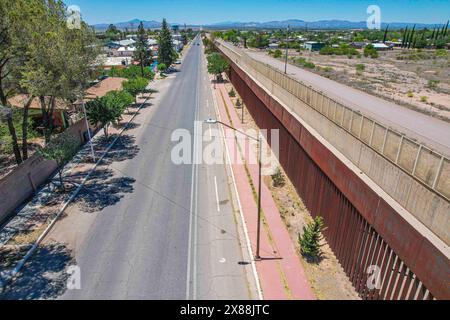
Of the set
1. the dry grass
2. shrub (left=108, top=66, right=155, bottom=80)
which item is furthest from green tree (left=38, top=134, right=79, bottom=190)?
shrub (left=108, top=66, right=155, bottom=80)

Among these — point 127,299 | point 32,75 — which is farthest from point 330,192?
point 32,75

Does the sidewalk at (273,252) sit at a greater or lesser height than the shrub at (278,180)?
lesser

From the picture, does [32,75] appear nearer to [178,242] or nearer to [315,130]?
[178,242]

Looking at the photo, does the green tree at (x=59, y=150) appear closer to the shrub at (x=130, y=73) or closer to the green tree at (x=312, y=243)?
the green tree at (x=312, y=243)

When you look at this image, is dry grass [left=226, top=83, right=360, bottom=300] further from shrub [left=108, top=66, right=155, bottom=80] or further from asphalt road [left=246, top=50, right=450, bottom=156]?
shrub [left=108, top=66, right=155, bottom=80]

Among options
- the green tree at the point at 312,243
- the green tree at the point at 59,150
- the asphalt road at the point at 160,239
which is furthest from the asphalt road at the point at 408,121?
the green tree at the point at 59,150

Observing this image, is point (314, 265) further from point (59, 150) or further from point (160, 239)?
point (59, 150)
